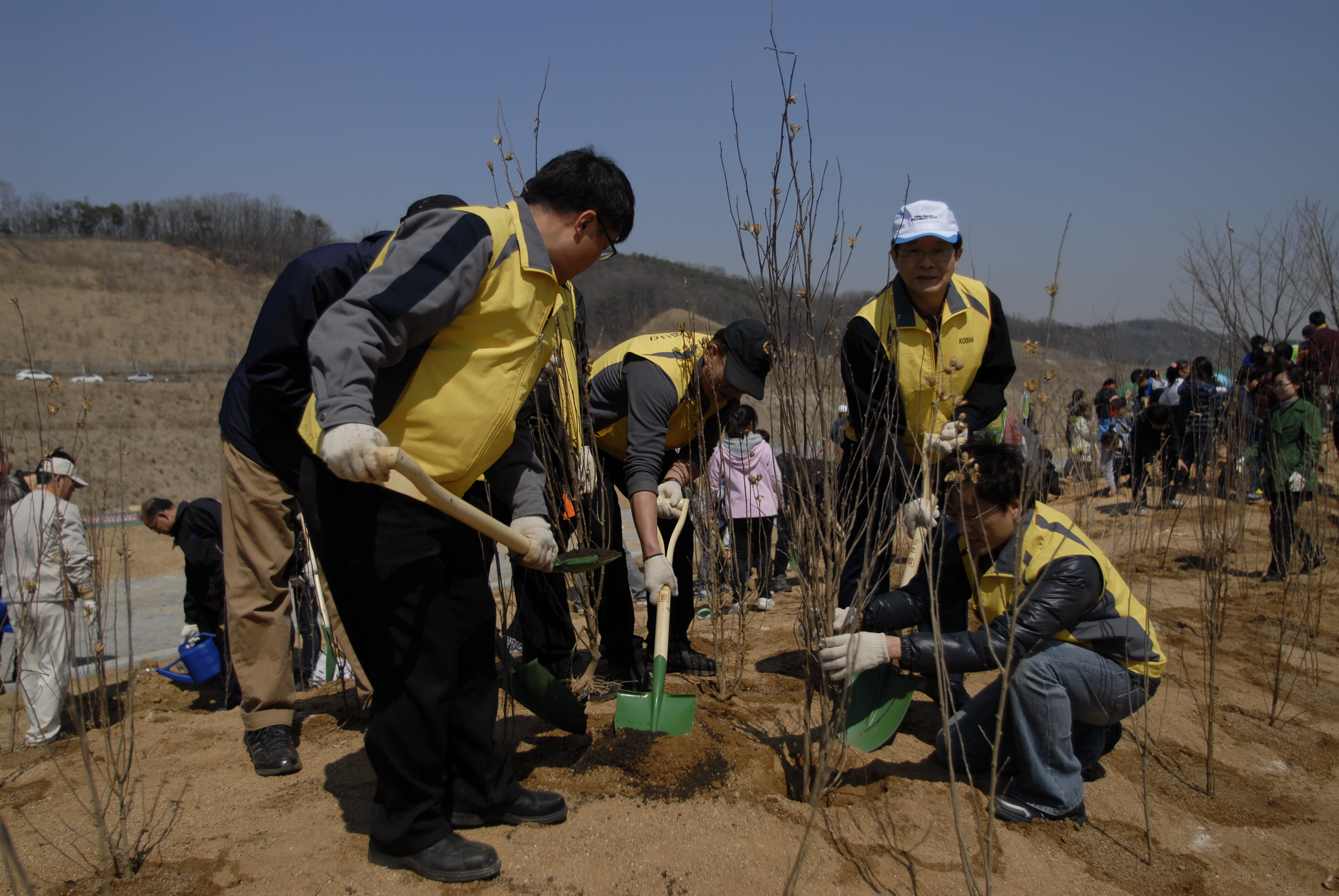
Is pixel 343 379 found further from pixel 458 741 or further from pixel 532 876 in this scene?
pixel 532 876

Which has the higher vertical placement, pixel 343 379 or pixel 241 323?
pixel 241 323

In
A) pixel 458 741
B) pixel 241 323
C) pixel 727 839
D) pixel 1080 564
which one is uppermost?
pixel 241 323

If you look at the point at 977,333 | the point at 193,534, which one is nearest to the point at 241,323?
the point at 193,534

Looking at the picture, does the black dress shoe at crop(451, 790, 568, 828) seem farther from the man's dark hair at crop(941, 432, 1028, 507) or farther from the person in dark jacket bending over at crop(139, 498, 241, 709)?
the person in dark jacket bending over at crop(139, 498, 241, 709)

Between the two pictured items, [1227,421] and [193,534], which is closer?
[1227,421]

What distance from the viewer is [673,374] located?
3.07 meters

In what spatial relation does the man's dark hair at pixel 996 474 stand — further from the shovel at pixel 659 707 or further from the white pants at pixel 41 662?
the white pants at pixel 41 662

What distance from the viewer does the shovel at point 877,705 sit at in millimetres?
2695

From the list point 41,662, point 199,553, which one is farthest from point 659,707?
point 41,662

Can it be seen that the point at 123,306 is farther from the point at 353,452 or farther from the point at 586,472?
the point at 353,452

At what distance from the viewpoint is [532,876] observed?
1.94 metres

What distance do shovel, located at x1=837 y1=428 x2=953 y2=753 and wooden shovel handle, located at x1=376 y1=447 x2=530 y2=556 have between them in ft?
4.50

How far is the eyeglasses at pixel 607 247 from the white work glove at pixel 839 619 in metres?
1.24

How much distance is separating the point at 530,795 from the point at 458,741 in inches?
11.6
